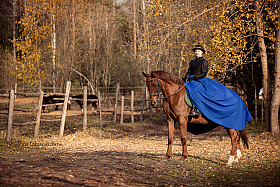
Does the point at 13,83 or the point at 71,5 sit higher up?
the point at 71,5

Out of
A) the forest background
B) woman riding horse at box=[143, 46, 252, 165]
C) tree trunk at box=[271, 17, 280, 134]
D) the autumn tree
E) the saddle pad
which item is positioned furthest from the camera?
tree trunk at box=[271, 17, 280, 134]

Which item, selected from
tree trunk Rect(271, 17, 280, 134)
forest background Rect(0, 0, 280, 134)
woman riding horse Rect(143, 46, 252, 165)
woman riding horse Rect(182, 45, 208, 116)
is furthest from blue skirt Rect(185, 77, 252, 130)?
tree trunk Rect(271, 17, 280, 134)

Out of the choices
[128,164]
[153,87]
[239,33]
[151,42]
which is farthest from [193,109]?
[151,42]

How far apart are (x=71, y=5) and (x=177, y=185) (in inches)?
661

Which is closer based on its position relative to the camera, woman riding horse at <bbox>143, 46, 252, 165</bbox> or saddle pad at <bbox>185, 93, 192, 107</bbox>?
woman riding horse at <bbox>143, 46, 252, 165</bbox>

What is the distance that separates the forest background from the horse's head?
3.14 metres

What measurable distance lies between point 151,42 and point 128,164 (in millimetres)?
6980

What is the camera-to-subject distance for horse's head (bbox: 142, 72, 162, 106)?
6.20 metres

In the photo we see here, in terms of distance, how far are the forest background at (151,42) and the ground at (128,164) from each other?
2947mm

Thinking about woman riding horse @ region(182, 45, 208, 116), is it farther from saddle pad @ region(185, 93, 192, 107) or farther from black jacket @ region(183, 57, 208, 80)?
saddle pad @ region(185, 93, 192, 107)

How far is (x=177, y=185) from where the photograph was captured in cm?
472

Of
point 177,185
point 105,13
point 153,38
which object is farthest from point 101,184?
point 105,13

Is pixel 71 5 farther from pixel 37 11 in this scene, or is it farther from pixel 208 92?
pixel 208 92

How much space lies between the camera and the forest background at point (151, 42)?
1040 centimetres
